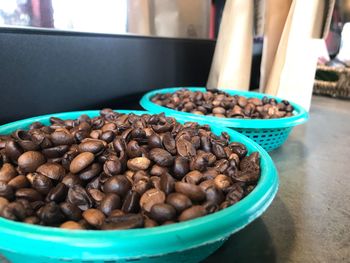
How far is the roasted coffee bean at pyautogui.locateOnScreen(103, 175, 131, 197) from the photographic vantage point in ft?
1.46

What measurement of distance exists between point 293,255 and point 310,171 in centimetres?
36

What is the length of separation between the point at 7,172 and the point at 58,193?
0.10 meters

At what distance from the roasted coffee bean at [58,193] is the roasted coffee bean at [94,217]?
5 centimetres

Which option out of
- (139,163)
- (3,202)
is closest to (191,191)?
(139,163)

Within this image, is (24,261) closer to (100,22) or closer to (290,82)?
(100,22)

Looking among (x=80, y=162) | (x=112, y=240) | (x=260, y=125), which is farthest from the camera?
(x=260, y=125)

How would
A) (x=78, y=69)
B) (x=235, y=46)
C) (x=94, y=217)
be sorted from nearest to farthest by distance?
(x=94, y=217) → (x=78, y=69) → (x=235, y=46)

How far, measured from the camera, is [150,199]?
42 cm

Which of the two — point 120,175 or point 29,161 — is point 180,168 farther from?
point 29,161

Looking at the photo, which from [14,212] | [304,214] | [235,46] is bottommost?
[304,214]

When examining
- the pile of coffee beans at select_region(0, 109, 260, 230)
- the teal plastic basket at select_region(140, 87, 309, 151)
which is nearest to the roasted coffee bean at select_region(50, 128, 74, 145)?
the pile of coffee beans at select_region(0, 109, 260, 230)

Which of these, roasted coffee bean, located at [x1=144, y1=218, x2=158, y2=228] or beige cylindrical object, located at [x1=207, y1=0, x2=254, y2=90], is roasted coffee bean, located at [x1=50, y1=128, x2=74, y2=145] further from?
beige cylindrical object, located at [x1=207, y1=0, x2=254, y2=90]

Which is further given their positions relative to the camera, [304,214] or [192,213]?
[304,214]

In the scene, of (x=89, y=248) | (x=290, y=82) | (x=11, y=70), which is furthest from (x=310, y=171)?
(x=11, y=70)
